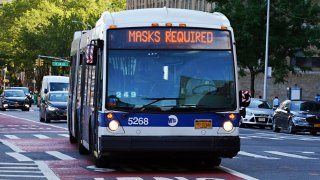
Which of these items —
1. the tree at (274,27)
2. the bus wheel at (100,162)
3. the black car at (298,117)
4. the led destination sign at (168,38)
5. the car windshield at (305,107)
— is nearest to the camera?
the led destination sign at (168,38)

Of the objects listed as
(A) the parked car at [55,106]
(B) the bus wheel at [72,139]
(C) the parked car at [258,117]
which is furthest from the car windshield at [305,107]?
(B) the bus wheel at [72,139]

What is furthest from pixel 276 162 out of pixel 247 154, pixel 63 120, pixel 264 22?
pixel 264 22

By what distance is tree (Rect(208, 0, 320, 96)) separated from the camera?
59.4 meters

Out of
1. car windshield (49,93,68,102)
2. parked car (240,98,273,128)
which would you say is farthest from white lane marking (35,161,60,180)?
parked car (240,98,273,128)

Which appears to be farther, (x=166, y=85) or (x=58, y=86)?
(x=58, y=86)

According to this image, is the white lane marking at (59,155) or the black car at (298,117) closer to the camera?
the white lane marking at (59,155)

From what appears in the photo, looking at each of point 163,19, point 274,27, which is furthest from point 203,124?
point 274,27

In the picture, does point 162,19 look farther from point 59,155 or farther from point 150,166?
point 59,155

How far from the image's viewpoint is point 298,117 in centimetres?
3944

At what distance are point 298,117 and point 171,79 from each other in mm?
23708

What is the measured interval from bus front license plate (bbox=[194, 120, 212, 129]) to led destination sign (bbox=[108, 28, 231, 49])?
1283mm

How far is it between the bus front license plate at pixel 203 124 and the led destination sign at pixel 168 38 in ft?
4.21

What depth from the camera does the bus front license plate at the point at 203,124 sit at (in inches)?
638

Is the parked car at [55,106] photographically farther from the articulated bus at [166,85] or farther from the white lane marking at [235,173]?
the articulated bus at [166,85]
